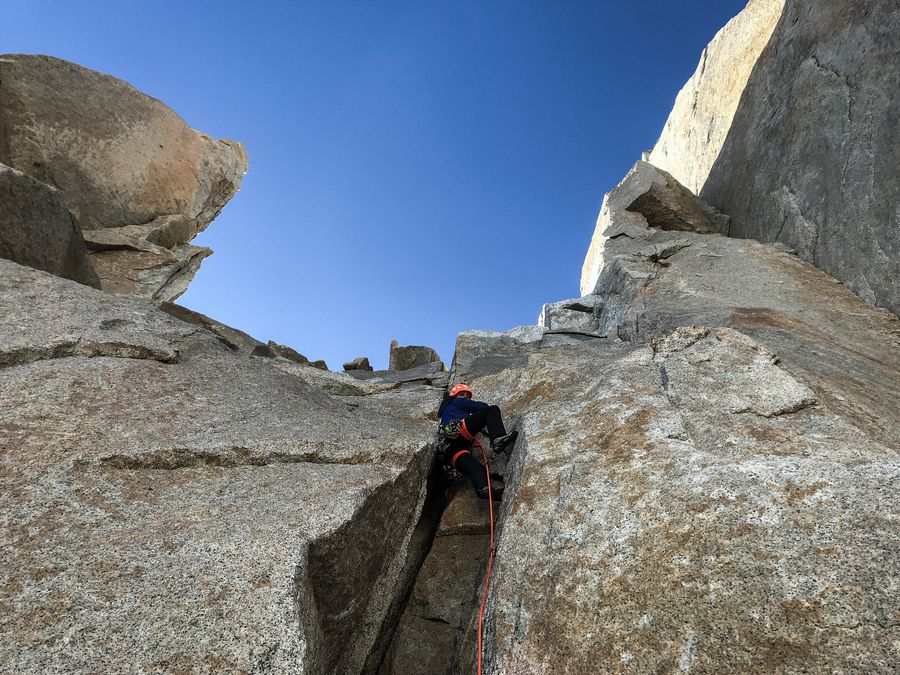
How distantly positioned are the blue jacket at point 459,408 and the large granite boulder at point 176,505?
688 millimetres

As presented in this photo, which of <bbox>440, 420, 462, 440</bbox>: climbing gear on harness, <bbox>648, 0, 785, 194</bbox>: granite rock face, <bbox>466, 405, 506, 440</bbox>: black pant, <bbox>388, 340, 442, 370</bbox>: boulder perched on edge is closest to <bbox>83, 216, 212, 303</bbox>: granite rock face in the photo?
<bbox>388, 340, 442, 370</bbox>: boulder perched on edge

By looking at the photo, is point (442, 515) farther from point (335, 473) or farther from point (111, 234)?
point (111, 234)

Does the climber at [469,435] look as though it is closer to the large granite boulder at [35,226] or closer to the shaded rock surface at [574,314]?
the shaded rock surface at [574,314]

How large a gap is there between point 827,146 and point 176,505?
1317 cm

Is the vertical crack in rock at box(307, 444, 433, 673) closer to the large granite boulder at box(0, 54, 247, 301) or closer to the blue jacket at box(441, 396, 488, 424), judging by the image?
the blue jacket at box(441, 396, 488, 424)

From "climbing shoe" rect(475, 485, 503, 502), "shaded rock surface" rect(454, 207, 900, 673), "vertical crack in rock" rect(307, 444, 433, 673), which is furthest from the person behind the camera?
"climbing shoe" rect(475, 485, 503, 502)

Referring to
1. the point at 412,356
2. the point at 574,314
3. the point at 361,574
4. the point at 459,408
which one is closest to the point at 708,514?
the point at 361,574

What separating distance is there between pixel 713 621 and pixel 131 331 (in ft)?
22.7

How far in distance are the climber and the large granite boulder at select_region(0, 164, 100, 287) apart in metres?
7.99

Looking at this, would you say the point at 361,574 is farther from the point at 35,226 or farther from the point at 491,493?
the point at 35,226

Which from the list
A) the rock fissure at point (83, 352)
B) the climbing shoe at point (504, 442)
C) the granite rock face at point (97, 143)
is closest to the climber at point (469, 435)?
the climbing shoe at point (504, 442)

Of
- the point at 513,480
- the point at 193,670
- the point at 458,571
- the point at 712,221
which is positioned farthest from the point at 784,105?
the point at 193,670

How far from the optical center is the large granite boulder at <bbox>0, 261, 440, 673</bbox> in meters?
3.20

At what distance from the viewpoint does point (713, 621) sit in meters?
3.10
